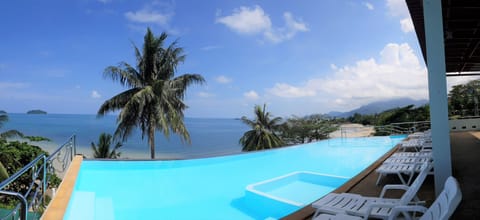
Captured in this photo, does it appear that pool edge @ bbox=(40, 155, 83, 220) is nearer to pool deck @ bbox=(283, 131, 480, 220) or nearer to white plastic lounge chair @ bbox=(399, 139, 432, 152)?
pool deck @ bbox=(283, 131, 480, 220)

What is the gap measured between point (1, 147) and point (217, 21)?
1361 centimetres

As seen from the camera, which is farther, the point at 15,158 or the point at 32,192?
the point at 15,158

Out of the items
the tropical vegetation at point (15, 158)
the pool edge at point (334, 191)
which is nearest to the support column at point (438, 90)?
the pool edge at point (334, 191)

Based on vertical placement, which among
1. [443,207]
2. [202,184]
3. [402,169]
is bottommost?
[202,184]

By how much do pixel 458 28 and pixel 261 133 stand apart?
1341 centimetres

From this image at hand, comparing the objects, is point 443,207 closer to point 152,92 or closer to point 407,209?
point 407,209

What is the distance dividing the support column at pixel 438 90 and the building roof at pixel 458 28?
1398 mm

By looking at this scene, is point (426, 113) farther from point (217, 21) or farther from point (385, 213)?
point (385, 213)

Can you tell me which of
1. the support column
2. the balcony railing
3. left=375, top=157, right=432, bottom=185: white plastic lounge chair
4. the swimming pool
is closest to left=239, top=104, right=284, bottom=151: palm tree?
the swimming pool

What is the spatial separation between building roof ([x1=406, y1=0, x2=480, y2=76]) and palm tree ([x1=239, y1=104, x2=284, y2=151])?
433 inches

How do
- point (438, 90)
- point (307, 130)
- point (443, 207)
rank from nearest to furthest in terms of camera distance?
point (443, 207) → point (438, 90) → point (307, 130)

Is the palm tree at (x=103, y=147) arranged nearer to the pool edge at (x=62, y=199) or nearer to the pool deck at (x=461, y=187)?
the pool edge at (x=62, y=199)

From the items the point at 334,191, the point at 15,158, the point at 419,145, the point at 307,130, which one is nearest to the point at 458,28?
the point at 419,145

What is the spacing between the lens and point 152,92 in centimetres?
1248
